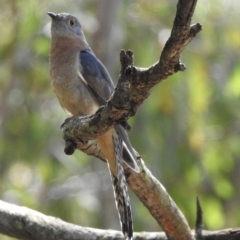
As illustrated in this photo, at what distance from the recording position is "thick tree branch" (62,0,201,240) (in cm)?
321

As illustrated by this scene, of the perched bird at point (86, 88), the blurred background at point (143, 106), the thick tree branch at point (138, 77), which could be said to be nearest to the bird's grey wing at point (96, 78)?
the perched bird at point (86, 88)

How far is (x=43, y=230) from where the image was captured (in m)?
4.83

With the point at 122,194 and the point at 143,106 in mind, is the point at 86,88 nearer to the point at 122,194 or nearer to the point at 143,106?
the point at 122,194

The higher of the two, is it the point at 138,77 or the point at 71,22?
the point at 71,22

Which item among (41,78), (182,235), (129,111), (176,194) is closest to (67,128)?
(129,111)

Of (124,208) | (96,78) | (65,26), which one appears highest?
(65,26)

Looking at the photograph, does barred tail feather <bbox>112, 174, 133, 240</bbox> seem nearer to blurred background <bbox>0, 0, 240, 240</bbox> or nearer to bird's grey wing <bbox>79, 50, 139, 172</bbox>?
bird's grey wing <bbox>79, 50, 139, 172</bbox>

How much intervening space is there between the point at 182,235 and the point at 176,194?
13.5 ft

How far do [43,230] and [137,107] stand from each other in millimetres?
1565

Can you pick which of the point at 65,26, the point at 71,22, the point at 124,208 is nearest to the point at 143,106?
the point at 71,22

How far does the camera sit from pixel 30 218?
15.9 feet

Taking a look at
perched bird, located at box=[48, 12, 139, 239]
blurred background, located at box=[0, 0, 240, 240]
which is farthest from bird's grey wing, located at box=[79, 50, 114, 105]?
blurred background, located at box=[0, 0, 240, 240]

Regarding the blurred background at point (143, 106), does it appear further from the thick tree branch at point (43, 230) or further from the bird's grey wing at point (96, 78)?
the thick tree branch at point (43, 230)

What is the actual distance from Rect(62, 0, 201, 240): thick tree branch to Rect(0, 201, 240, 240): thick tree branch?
1.00ft
